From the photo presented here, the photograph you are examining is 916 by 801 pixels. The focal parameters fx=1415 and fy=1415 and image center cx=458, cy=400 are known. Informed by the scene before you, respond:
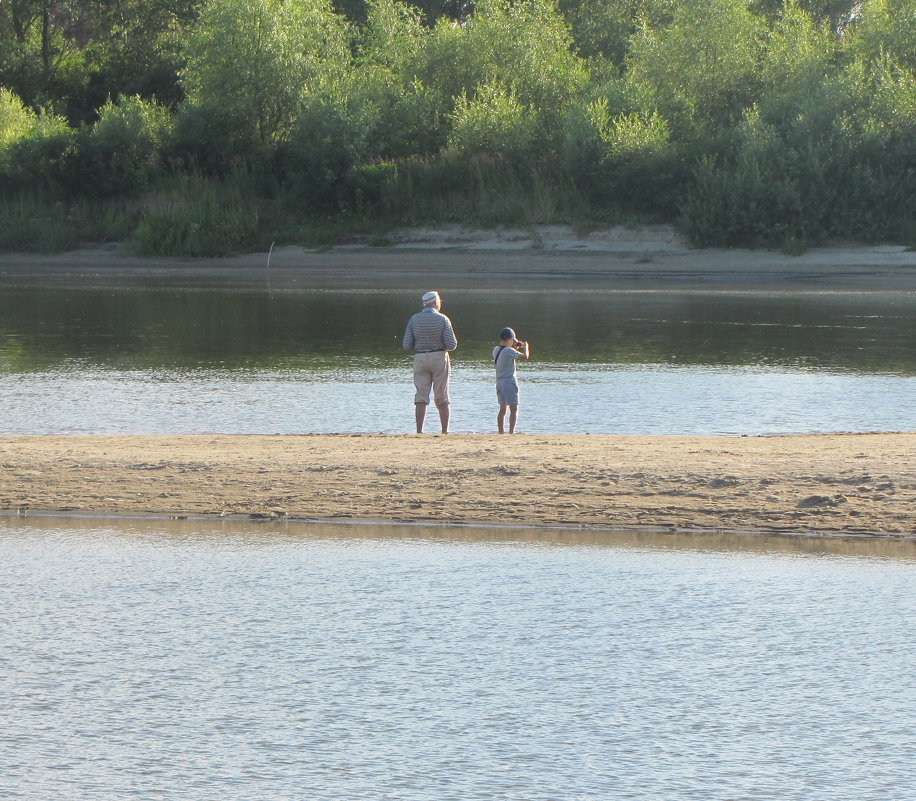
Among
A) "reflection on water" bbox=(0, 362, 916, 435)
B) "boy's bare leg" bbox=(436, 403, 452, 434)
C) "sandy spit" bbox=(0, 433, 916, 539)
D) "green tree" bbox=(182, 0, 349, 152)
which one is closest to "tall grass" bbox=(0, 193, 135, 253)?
"green tree" bbox=(182, 0, 349, 152)

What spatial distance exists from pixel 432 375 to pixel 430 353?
0.22 meters

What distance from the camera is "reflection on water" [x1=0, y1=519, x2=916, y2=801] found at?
5.34 meters

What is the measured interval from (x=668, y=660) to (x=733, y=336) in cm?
1965

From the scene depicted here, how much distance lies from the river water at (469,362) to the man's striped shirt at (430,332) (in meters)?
1.20

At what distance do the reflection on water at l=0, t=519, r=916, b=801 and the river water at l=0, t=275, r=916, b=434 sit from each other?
6.23 m

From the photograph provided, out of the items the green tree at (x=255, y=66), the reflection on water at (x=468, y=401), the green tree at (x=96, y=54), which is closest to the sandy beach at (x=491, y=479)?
the reflection on water at (x=468, y=401)

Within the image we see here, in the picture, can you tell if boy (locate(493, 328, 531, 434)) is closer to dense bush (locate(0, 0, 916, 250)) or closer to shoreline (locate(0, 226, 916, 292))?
shoreline (locate(0, 226, 916, 292))

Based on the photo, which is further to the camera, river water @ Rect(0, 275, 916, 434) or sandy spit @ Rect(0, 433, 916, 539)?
river water @ Rect(0, 275, 916, 434)

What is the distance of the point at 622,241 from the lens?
43.5m

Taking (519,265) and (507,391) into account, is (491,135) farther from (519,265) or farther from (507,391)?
(507,391)

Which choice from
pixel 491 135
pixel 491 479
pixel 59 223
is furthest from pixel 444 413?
pixel 59 223

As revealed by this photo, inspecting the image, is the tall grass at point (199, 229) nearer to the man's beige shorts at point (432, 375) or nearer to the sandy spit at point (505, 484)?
the man's beige shorts at point (432, 375)

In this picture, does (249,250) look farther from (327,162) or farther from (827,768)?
(827,768)

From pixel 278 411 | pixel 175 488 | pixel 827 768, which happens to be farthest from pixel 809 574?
pixel 278 411
